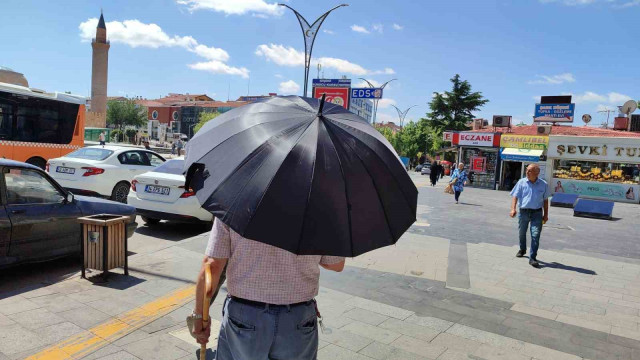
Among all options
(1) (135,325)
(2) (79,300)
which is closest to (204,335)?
(1) (135,325)

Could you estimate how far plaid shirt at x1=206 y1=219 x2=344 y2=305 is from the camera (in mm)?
1978

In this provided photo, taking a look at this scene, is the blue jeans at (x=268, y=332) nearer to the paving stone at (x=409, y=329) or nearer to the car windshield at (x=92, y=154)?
the paving stone at (x=409, y=329)

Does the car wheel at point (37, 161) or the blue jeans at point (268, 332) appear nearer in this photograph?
the blue jeans at point (268, 332)

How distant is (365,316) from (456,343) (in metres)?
0.93

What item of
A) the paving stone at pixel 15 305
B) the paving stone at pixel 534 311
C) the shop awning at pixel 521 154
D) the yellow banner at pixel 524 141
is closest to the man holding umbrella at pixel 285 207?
the paving stone at pixel 15 305

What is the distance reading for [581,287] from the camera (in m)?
6.14

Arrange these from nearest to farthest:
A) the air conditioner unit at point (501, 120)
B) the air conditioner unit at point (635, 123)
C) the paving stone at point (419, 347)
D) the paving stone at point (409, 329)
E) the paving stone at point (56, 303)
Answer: the paving stone at point (419, 347)
the paving stone at point (409, 329)
the paving stone at point (56, 303)
the air conditioner unit at point (635, 123)
the air conditioner unit at point (501, 120)

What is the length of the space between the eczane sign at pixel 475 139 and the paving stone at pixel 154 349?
1177 inches

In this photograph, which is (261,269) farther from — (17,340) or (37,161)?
(37,161)

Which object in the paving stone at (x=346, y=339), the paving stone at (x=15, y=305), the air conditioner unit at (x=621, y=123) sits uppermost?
the air conditioner unit at (x=621, y=123)

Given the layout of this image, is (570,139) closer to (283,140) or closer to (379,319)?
(379,319)

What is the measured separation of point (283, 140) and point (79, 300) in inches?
149

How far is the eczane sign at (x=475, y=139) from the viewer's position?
3041 centimetres

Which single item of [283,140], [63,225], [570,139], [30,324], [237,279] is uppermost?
[570,139]
